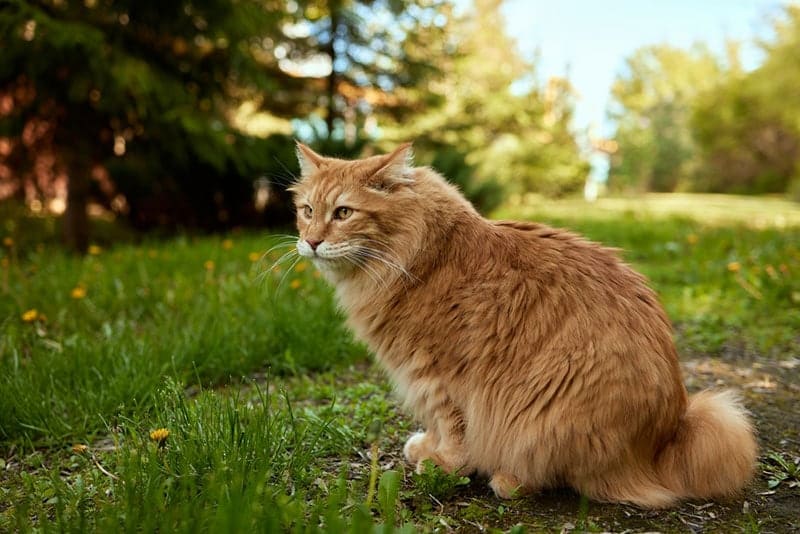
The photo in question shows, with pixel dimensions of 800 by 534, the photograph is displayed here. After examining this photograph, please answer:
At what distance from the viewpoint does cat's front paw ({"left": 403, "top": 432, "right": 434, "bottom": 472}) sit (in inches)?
91.8

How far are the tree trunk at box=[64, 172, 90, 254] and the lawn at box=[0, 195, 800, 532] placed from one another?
5.61ft

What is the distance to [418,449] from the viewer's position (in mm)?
2375

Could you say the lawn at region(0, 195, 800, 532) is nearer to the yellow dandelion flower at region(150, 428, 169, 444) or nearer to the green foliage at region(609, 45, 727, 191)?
the yellow dandelion flower at region(150, 428, 169, 444)

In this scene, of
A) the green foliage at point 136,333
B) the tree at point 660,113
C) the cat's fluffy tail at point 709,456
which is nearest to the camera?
the cat's fluffy tail at point 709,456

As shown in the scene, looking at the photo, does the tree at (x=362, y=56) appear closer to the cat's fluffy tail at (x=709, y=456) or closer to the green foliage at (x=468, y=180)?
the green foliage at (x=468, y=180)

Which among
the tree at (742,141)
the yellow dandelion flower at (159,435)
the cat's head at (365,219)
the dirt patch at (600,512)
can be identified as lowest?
the dirt patch at (600,512)

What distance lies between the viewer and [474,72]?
17.1 metres

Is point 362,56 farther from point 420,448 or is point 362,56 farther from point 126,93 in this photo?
point 420,448

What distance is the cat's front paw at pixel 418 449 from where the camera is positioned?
2332 mm

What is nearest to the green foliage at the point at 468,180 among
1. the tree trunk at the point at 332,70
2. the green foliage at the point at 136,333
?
the tree trunk at the point at 332,70

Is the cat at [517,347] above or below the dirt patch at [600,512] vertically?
above

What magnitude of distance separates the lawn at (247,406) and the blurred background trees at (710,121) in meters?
20.3

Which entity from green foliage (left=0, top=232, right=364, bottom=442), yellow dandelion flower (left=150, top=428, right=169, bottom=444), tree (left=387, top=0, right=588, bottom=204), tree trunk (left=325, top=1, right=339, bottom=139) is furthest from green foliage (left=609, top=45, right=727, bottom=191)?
yellow dandelion flower (left=150, top=428, right=169, bottom=444)

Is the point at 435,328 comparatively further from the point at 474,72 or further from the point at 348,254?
the point at 474,72
